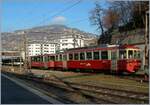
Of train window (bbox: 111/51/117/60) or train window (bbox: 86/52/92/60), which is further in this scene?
train window (bbox: 86/52/92/60)

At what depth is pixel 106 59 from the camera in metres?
39.5

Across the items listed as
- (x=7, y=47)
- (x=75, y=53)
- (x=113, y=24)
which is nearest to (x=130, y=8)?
(x=113, y=24)

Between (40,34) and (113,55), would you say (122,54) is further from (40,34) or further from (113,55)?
(40,34)

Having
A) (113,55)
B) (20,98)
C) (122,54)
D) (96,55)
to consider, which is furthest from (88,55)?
(20,98)

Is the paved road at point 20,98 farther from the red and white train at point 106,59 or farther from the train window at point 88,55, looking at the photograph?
the train window at point 88,55

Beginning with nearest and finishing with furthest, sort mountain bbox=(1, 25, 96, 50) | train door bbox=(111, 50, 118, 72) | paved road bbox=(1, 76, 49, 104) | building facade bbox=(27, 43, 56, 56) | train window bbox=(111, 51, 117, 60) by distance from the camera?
paved road bbox=(1, 76, 49, 104) < train door bbox=(111, 50, 118, 72) < train window bbox=(111, 51, 117, 60) < mountain bbox=(1, 25, 96, 50) < building facade bbox=(27, 43, 56, 56)

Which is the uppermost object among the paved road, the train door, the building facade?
the building facade

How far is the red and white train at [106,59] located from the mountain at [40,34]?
763 inches

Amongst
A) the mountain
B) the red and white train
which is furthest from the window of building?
the mountain

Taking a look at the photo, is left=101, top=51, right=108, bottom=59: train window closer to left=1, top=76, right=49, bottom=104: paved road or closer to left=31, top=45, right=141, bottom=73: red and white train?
left=31, top=45, right=141, bottom=73: red and white train

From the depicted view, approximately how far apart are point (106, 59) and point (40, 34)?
67890mm

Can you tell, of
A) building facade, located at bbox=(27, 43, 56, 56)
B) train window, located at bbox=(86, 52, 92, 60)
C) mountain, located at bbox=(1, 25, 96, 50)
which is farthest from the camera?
building facade, located at bbox=(27, 43, 56, 56)

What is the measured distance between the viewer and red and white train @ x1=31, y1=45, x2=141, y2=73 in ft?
124

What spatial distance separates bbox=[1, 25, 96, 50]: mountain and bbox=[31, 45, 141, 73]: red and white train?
19386mm
